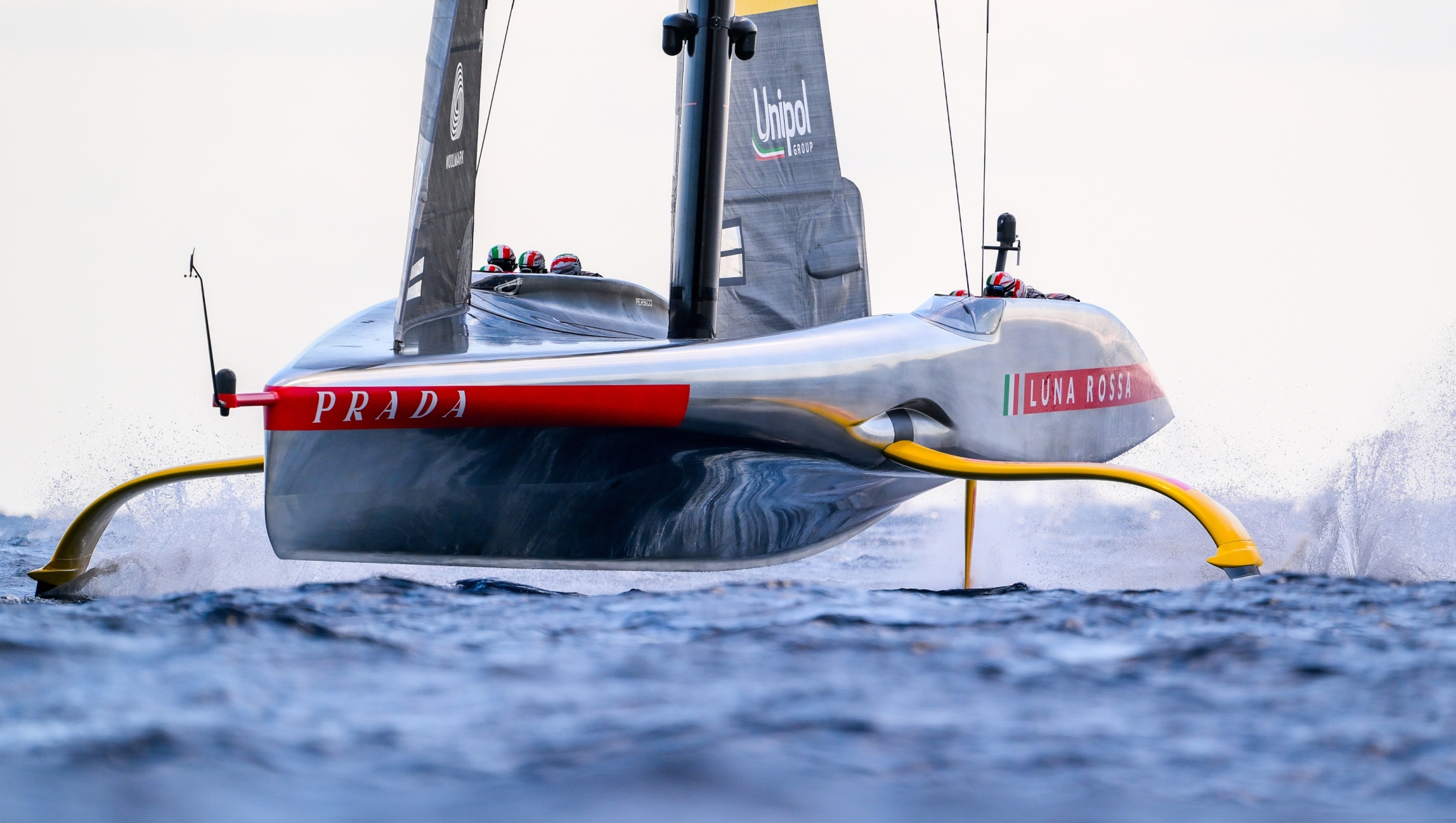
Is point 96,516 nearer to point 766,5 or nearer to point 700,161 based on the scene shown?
point 700,161

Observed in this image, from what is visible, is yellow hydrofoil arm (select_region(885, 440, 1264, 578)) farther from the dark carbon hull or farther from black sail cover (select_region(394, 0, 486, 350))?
black sail cover (select_region(394, 0, 486, 350))

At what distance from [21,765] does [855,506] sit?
5076 millimetres

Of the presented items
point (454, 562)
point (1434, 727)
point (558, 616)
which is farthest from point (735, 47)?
point (1434, 727)

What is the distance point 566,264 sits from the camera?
21.9 ft

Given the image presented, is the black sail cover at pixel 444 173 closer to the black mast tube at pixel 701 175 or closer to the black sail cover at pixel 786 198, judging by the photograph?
the black mast tube at pixel 701 175

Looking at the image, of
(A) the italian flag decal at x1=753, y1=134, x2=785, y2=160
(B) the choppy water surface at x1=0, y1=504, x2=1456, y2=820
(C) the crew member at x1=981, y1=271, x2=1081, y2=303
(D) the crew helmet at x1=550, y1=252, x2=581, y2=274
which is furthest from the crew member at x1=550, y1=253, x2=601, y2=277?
(B) the choppy water surface at x1=0, y1=504, x2=1456, y2=820

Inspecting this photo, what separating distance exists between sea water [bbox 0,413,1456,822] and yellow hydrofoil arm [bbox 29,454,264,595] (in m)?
1.68

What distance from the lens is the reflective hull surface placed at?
429 cm

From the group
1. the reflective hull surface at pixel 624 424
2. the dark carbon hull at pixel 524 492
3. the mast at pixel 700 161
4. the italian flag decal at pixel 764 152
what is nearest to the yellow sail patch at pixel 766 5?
the italian flag decal at pixel 764 152

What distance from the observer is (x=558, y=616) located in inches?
141

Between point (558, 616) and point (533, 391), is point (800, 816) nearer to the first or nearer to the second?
point (558, 616)

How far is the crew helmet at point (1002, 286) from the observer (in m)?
5.98

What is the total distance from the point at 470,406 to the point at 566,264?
253cm

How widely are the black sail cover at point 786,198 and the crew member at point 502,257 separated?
110cm
